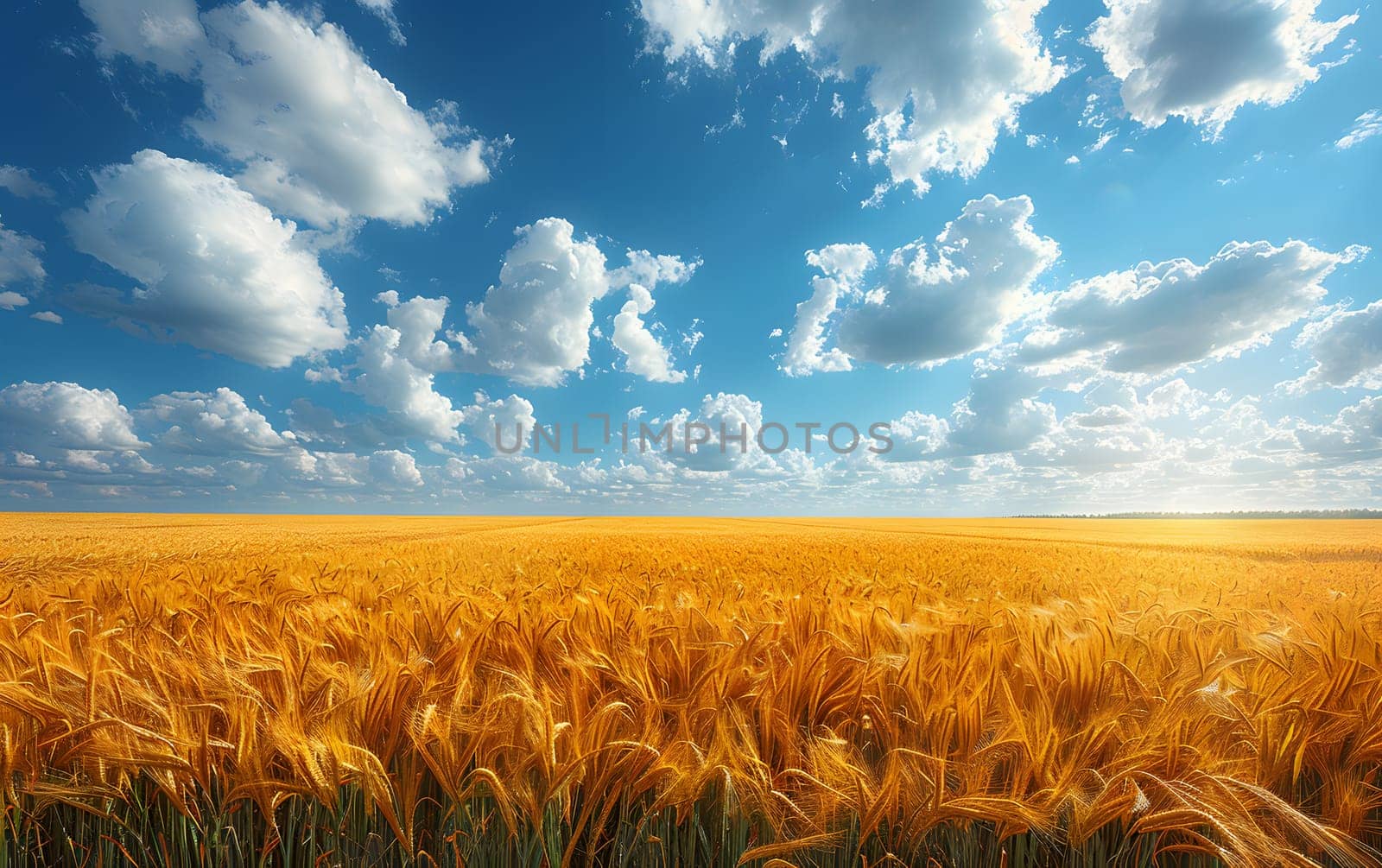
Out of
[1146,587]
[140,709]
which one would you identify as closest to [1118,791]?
[140,709]

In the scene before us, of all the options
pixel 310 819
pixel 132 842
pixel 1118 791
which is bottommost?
pixel 132 842

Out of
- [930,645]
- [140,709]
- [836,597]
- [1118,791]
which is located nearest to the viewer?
[1118,791]

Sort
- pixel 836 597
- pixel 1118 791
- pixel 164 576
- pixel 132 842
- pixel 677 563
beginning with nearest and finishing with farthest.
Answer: pixel 1118 791 → pixel 132 842 → pixel 836 597 → pixel 164 576 → pixel 677 563

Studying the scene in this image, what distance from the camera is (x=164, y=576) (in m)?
4.58

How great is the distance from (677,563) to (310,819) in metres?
4.87

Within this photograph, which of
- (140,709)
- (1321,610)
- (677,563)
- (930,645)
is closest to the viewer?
(140,709)

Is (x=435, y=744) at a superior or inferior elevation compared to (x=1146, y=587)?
superior

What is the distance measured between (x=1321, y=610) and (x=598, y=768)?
4233mm

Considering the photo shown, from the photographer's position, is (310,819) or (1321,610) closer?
(310,819)

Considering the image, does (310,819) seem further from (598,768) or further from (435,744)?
(598,768)

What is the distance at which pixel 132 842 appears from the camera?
1510 mm

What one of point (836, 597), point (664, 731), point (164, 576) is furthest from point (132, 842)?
point (164, 576)

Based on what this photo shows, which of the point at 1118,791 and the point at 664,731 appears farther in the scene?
the point at 664,731

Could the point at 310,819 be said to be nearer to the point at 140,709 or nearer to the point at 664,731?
the point at 140,709
